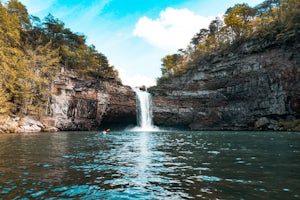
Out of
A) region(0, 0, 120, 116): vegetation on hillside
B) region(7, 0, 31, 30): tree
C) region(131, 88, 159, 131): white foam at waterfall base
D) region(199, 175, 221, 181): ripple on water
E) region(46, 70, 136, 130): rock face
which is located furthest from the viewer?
region(131, 88, 159, 131): white foam at waterfall base

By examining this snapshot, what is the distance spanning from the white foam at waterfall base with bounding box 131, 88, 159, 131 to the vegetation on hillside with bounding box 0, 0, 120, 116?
8.49 meters

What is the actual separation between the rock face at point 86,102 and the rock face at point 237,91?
7.43m

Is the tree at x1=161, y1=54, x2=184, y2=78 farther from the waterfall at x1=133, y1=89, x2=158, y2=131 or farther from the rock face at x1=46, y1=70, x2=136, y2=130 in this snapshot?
the rock face at x1=46, y1=70, x2=136, y2=130

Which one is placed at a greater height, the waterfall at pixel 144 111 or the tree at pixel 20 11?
the tree at pixel 20 11

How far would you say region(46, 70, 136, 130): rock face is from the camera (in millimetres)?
45469

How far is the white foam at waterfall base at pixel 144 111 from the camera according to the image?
51719mm

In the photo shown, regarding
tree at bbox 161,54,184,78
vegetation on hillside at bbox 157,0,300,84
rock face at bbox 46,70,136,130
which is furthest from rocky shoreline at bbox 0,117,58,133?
tree at bbox 161,54,184,78

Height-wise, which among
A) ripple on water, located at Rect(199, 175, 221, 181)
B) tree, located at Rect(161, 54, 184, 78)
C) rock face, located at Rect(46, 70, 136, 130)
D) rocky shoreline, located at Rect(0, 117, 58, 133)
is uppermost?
tree, located at Rect(161, 54, 184, 78)

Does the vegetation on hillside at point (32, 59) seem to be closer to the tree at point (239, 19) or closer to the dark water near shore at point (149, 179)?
the dark water near shore at point (149, 179)

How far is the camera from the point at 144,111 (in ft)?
174

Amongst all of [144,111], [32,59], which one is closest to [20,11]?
[32,59]

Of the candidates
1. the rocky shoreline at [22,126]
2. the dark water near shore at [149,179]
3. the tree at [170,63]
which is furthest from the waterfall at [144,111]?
→ the dark water near shore at [149,179]

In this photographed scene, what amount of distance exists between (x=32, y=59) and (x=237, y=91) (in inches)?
1594

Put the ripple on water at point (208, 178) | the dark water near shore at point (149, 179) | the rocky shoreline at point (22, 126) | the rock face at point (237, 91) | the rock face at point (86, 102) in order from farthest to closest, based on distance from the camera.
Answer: the rock face at point (86, 102) → the rock face at point (237, 91) → the rocky shoreline at point (22, 126) → the ripple on water at point (208, 178) → the dark water near shore at point (149, 179)
